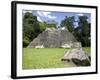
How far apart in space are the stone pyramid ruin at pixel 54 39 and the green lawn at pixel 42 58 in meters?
0.04

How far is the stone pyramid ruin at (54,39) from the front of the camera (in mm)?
1999

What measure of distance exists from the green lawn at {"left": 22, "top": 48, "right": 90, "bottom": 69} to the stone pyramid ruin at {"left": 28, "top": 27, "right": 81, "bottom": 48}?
1.5 inches

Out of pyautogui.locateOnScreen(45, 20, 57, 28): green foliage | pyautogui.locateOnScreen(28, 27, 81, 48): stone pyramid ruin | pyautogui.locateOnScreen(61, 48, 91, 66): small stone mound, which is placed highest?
pyautogui.locateOnScreen(45, 20, 57, 28): green foliage

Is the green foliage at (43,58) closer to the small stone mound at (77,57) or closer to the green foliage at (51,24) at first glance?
the small stone mound at (77,57)

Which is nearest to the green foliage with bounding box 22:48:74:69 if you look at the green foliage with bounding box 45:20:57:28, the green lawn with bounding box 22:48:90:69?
the green lawn with bounding box 22:48:90:69

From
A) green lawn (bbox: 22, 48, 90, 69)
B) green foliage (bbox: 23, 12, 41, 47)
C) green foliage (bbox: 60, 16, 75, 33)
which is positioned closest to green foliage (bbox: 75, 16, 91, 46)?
green foliage (bbox: 60, 16, 75, 33)

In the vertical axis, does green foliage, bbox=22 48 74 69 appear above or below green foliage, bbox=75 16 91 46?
below

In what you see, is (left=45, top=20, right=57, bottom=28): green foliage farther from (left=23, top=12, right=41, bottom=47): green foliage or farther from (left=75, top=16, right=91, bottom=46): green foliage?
(left=75, top=16, right=91, bottom=46): green foliage

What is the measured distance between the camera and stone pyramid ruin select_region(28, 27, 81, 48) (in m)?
2.00

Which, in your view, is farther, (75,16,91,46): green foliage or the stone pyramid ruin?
Answer: (75,16,91,46): green foliage

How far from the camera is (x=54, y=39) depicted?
2053mm
